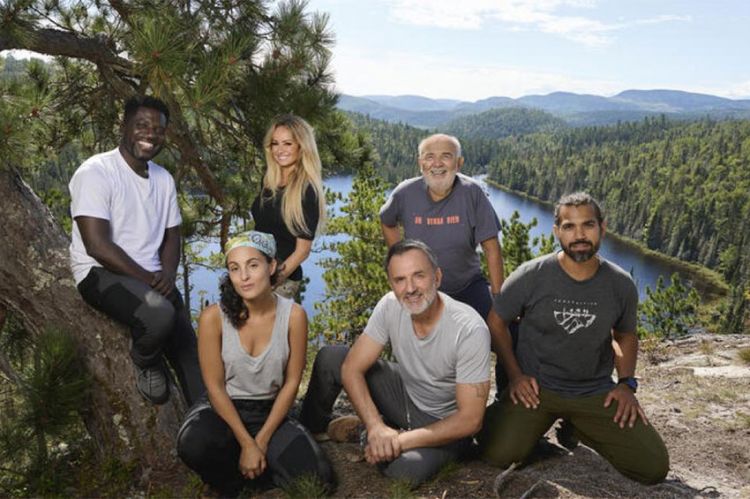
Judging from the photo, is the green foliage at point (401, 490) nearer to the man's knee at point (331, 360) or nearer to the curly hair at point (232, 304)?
the man's knee at point (331, 360)

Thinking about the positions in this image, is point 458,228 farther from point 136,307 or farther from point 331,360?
point 136,307

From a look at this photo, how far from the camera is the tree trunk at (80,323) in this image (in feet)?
10.5

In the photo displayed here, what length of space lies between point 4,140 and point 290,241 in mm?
1760

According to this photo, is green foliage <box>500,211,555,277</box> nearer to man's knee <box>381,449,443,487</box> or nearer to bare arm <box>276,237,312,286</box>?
bare arm <box>276,237,312,286</box>

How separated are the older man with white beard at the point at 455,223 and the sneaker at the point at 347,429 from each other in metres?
1.17

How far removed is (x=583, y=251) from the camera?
10.5 ft

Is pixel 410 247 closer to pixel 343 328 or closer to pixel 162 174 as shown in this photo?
pixel 162 174

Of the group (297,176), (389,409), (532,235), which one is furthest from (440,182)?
(532,235)

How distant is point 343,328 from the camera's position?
556 inches

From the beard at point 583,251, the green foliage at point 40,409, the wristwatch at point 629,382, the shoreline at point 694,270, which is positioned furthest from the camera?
the shoreline at point 694,270

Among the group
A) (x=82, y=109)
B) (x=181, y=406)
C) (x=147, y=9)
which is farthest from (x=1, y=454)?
(x=82, y=109)

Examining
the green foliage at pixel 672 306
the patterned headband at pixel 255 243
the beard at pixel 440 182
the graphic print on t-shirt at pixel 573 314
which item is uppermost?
the beard at pixel 440 182

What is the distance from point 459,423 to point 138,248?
2.17m

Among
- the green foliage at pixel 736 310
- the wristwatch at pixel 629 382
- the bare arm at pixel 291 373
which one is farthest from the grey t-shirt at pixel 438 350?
the green foliage at pixel 736 310
